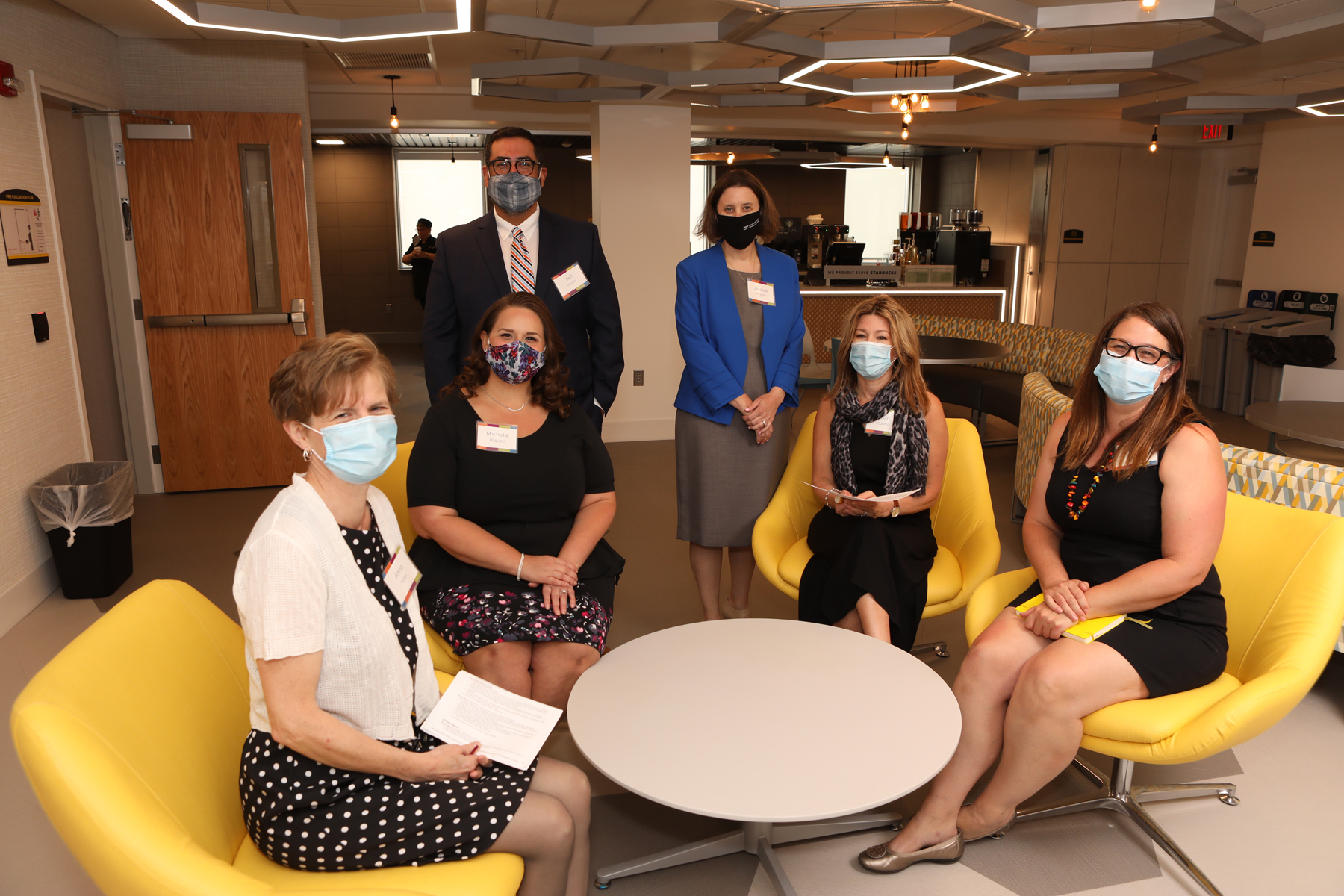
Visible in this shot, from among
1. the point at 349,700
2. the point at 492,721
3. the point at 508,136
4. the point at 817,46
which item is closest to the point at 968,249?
the point at 817,46

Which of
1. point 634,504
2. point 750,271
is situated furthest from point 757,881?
point 634,504

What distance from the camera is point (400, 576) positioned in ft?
5.85

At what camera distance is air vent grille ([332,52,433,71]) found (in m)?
5.85

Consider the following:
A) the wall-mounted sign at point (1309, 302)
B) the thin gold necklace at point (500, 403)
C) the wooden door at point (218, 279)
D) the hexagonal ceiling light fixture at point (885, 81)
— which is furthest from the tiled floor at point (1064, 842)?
the wall-mounted sign at point (1309, 302)

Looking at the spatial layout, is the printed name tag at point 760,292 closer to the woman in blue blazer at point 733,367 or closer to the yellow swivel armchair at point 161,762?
the woman in blue blazer at point 733,367

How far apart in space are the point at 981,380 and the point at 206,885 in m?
6.13

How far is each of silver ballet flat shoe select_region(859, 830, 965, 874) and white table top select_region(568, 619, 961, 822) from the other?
0.47 meters

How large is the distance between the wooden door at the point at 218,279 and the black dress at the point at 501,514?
352 cm

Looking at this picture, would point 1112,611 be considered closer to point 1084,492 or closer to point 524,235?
point 1084,492

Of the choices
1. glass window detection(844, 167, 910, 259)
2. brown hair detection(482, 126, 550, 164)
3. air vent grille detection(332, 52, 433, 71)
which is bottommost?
brown hair detection(482, 126, 550, 164)

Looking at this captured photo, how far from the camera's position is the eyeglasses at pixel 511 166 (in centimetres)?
297

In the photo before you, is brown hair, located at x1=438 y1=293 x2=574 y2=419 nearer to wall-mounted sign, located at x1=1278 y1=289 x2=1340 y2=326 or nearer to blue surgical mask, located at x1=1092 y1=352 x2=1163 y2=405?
blue surgical mask, located at x1=1092 y1=352 x2=1163 y2=405

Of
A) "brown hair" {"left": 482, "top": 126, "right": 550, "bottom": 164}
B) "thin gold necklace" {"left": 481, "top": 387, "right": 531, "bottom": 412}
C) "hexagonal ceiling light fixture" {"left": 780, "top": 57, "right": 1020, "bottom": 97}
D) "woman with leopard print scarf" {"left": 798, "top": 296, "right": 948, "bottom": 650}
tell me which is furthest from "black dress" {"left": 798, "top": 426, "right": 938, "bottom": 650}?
"hexagonal ceiling light fixture" {"left": 780, "top": 57, "right": 1020, "bottom": 97}

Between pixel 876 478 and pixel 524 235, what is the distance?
1.47 m
